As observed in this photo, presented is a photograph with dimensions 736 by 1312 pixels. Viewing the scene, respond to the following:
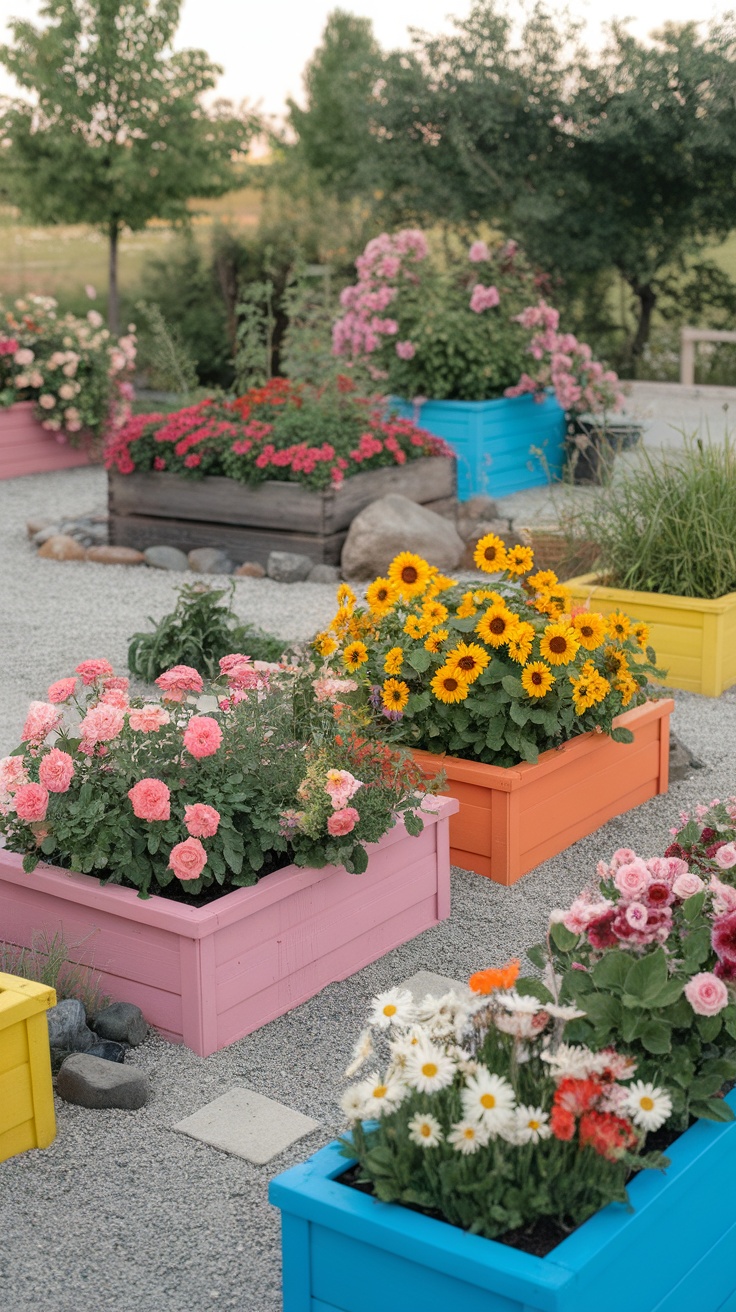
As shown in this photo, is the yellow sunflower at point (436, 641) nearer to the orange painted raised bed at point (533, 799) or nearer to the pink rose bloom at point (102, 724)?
the orange painted raised bed at point (533, 799)

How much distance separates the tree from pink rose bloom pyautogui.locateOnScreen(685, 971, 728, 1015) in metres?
13.5

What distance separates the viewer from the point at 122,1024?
2973 mm

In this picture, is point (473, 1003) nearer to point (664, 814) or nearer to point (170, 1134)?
point (170, 1134)

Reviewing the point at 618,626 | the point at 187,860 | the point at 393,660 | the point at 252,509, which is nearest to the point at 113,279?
the point at 252,509

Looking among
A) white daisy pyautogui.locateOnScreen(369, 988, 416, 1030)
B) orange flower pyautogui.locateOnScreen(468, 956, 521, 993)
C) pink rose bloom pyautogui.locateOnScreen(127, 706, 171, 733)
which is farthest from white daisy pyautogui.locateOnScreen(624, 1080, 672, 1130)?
pink rose bloom pyautogui.locateOnScreen(127, 706, 171, 733)

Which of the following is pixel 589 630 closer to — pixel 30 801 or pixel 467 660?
pixel 467 660

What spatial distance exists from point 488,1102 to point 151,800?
132 cm

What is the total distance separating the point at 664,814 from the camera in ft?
14.6

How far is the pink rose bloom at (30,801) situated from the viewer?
3.07 metres

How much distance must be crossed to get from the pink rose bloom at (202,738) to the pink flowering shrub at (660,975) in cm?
A: 95

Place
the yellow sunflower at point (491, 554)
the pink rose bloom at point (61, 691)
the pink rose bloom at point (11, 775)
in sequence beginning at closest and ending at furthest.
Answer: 1. the pink rose bloom at point (11, 775)
2. the pink rose bloom at point (61, 691)
3. the yellow sunflower at point (491, 554)

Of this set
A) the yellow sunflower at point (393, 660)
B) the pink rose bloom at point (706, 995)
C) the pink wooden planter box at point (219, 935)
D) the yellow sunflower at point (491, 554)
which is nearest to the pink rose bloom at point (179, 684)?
the pink wooden planter box at point (219, 935)

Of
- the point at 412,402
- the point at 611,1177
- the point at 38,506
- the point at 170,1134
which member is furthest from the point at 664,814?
the point at 38,506

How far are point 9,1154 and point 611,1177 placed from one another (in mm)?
1314
